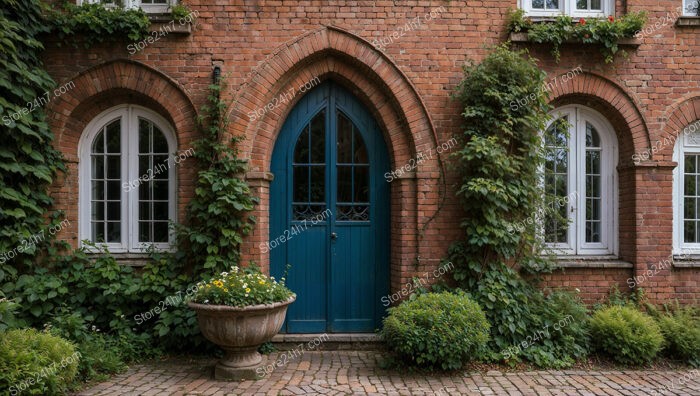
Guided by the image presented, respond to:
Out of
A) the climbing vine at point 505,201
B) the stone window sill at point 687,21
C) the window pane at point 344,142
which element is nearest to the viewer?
the climbing vine at point 505,201

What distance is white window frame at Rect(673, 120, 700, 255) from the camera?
272 inches

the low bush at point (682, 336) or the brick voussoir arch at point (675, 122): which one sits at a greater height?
the brick voussoir arch at point (675, 122)

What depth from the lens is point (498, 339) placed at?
5902mm

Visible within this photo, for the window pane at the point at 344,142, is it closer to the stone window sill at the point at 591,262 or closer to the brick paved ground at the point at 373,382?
the brick paved ground at the point at 373,382

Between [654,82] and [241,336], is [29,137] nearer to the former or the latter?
[241,336]

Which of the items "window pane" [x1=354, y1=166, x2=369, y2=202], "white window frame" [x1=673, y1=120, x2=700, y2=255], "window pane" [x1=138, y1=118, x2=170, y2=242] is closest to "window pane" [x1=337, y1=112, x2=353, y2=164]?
"window pane" [x1=354, y1=166, x2=369, y2=202]

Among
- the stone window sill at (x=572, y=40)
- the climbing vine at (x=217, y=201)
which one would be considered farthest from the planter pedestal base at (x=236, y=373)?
the stone window sill at (x=572, y=40)

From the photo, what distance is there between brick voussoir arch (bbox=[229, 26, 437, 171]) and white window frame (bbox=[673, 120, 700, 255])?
3.83m

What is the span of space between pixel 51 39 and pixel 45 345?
420cm

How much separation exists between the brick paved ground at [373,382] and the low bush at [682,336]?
11.3 inches

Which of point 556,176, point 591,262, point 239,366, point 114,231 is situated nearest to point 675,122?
point 556,176

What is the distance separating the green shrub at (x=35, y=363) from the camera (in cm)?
427

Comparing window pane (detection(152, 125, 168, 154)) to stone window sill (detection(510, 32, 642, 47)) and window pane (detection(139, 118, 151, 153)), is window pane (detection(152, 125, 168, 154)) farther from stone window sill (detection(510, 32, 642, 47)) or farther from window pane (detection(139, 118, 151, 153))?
stone window sill (detection(510, 32, 642, 47))

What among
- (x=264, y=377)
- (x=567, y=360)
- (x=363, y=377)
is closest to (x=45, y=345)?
(x=264, y=377)
